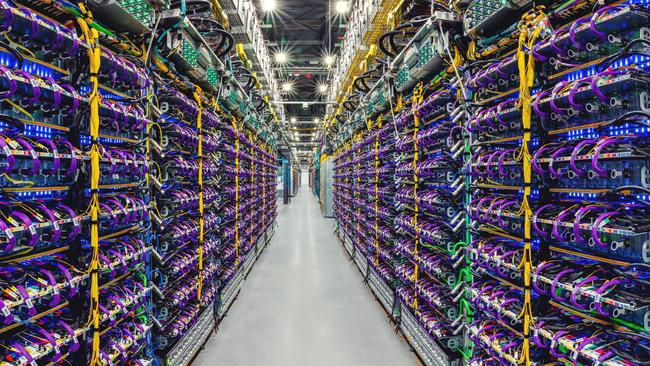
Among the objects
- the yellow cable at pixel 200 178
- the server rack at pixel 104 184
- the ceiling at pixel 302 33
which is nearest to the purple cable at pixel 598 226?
the server rack at pixel 104 184

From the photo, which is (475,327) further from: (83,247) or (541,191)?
(83,247)

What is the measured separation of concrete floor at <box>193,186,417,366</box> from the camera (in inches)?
142

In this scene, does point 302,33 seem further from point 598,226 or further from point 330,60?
point 598,226

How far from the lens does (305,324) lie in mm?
4430

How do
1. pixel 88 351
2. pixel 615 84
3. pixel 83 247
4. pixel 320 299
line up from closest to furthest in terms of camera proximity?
pixel 615 84 < pixel 88 351 < pixel 83 247 < pixel 320 299

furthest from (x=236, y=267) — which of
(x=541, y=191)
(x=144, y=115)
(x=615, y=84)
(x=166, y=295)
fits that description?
(x=615, y=84)

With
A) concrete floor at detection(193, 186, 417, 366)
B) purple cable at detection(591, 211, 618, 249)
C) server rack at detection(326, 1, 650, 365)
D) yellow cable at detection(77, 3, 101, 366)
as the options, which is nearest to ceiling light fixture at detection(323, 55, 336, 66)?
concrete floor at detection(193, 186, 417, 366)

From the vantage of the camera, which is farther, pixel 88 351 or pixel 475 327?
pixel 475 327

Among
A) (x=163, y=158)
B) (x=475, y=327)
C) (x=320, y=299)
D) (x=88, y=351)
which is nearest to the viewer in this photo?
(x=88, y=351)

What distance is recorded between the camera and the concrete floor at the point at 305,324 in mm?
3619

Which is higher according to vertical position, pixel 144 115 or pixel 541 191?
pixel 144 115

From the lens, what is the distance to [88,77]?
84.9 inches

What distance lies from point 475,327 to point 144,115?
120 inches

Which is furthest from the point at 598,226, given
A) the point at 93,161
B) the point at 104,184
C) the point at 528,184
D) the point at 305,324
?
the point at 305,324
